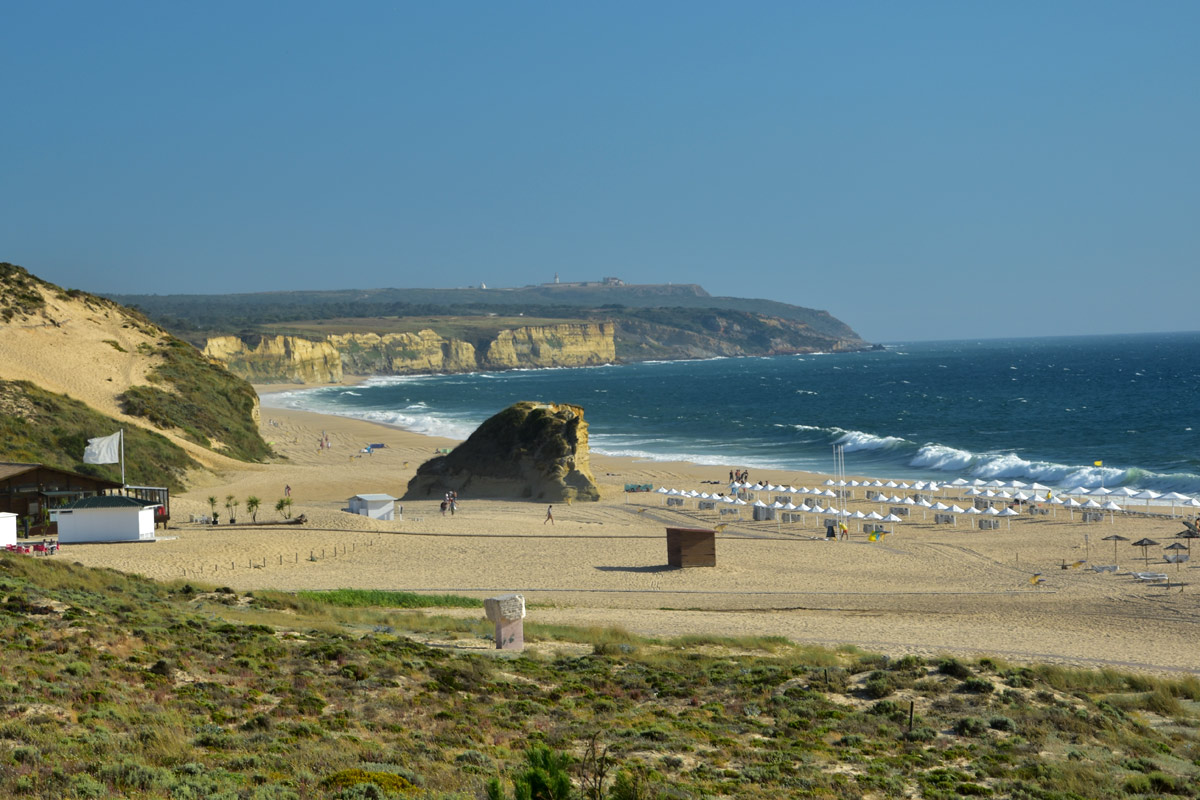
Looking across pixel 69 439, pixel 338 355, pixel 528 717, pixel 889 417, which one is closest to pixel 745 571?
pixel 528 717

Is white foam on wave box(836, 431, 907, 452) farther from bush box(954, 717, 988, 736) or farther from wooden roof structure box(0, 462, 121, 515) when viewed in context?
bush box(954, 717, 988, 736)

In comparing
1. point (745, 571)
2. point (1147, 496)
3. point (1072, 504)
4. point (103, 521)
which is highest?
point (103, 521)

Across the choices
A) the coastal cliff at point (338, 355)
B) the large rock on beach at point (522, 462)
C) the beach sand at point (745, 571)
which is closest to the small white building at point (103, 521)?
the beach sand at point (745, 571)

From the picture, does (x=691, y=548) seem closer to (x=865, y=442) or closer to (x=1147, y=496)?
(x=1147, y=496)

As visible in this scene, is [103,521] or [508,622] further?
[103,521]

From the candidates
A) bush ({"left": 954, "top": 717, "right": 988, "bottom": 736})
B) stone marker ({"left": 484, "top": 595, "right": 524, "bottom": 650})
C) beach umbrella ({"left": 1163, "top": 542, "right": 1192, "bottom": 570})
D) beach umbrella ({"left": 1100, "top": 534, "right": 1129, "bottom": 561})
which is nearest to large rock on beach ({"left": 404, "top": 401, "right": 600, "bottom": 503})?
beach umbrella ({"left": 1100, "top": 534, "right": 1129, "bottom": 561})

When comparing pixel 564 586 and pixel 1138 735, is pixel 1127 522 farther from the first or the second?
pixel 1138 735

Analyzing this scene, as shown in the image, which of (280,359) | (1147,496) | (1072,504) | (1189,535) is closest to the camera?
(1189,535)
